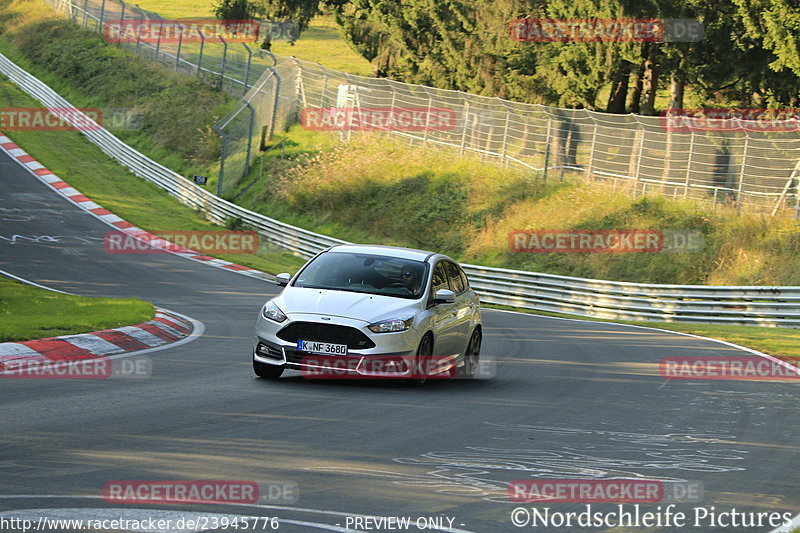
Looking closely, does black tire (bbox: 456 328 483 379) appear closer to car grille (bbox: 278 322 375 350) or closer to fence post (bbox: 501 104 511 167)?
car grille (bbox: 278 322 375 350)

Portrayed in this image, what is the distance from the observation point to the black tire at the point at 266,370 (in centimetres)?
1168

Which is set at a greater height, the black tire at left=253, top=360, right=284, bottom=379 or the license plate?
the license plate

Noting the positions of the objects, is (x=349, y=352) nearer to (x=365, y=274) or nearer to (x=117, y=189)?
(x=365, y=274)

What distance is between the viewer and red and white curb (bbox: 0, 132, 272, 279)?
33.6 m

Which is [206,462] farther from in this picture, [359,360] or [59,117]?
[59,117]

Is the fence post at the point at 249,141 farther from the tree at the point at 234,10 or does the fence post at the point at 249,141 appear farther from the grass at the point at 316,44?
the tree at the point at 234,10

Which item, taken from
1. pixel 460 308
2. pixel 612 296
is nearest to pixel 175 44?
pixel 612 296

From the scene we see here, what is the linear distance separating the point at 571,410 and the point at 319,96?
3907 centimetres

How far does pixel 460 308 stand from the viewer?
1351cm

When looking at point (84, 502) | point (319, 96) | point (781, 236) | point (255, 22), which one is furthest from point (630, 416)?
point (255, 22)

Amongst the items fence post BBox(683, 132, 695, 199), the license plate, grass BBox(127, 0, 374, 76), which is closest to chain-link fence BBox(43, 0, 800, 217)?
fence post BBox(683, 132, 695, 199)

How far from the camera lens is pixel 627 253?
110ft

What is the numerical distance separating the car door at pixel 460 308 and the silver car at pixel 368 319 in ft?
0.05

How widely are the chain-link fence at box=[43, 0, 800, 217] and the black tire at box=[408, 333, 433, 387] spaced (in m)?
21.1
